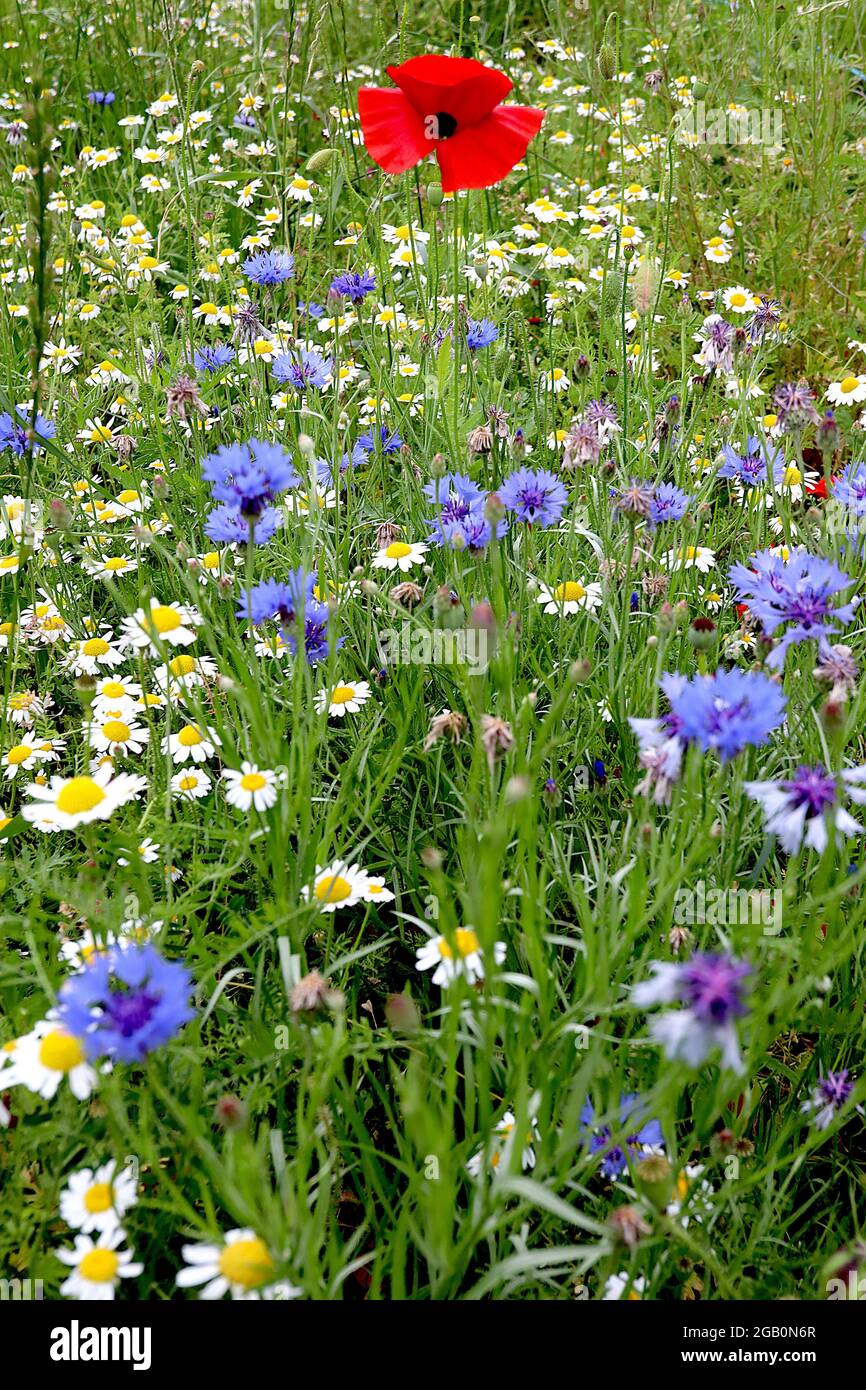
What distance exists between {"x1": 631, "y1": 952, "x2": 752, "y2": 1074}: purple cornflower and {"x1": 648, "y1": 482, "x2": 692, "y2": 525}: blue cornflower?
3.41 feet

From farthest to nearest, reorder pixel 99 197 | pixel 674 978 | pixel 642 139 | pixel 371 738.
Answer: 1. pixel 99 197
2. pixel 642 139
3. pixel 371 738
4. pixel 674 978

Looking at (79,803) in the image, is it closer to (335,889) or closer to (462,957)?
(335,889)

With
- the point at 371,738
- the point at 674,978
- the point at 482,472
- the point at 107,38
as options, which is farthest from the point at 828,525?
the point at 107,38

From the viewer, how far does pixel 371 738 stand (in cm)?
143

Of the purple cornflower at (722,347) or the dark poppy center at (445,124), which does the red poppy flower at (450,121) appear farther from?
the purple cornflower at (722,347)

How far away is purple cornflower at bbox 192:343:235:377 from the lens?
2.25 metres

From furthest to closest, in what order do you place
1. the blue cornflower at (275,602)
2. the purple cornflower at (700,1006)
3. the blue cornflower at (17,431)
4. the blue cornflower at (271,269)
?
the blue cornflower at (271,269), the blue cornflower at (17,431), the blue cornflower at (275,602), the purple cornflower at (700,1006)

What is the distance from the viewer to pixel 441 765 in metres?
1.51

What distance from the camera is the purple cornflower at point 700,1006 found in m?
0.74

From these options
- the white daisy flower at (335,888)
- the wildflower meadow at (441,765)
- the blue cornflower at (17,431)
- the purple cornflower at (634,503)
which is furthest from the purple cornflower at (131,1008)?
the blue cornflower at (17,431)

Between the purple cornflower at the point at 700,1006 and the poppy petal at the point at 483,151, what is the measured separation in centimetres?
145

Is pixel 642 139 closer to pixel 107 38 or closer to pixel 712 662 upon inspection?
pixel 107 38

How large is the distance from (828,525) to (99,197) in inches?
112

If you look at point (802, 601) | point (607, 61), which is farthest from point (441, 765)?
point (607, 61)
